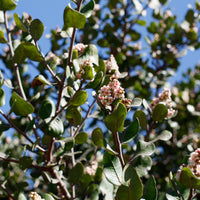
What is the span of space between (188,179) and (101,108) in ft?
1.66

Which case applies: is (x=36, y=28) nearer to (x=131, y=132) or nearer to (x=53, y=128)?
(x=53, y=128)

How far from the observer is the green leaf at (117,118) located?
1397 millimetres

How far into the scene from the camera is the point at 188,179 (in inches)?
56.0

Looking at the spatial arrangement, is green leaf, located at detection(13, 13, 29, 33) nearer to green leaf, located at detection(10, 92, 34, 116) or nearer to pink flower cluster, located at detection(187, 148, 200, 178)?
green leaf, located at detection(10, 92, 34, 116)

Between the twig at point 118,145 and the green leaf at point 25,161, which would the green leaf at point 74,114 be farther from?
the twig at point 118,145

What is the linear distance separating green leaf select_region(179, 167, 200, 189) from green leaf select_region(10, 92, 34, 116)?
88 cm

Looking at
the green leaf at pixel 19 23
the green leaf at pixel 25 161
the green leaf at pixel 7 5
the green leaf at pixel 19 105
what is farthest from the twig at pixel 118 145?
the green leaf at pixel 7 5

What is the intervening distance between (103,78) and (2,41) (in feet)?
2.30

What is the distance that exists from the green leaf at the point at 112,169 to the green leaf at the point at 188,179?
0.28m

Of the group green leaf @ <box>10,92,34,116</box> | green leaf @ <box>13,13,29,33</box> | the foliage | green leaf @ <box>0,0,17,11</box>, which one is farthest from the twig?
green leaf @ <box>0,0,17,11</box>

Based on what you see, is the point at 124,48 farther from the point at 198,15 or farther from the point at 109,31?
the point at 198,15

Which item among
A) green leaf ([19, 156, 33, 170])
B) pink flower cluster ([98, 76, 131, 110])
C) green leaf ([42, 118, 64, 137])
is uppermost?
pink flower cluster ([98, 76, 131, 110])

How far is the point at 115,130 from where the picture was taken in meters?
1.45

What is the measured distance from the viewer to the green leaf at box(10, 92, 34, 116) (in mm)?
1725
